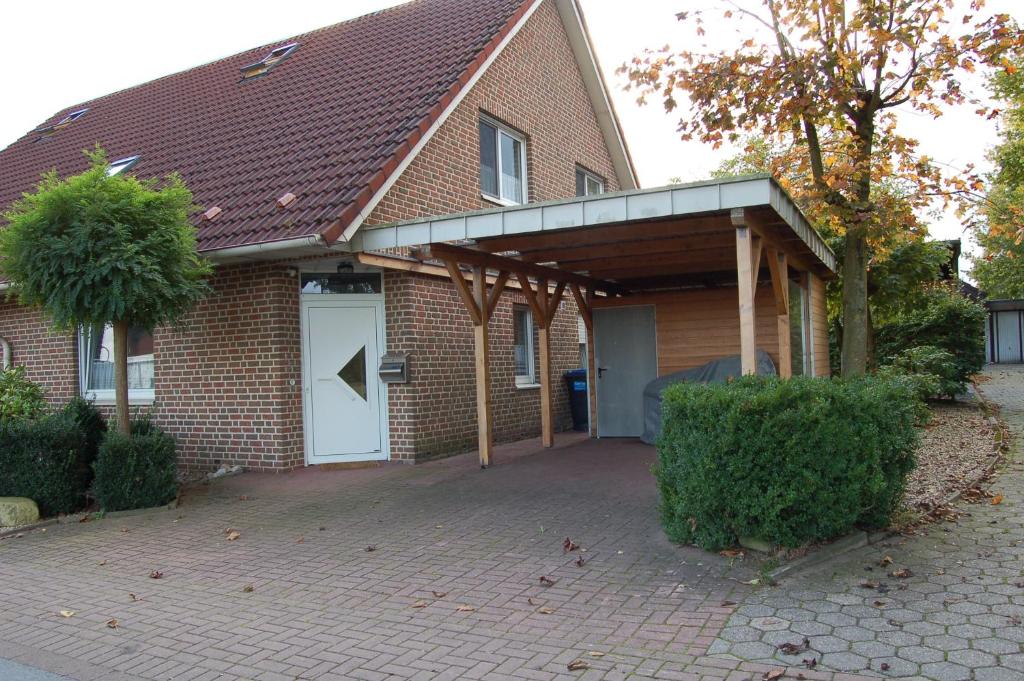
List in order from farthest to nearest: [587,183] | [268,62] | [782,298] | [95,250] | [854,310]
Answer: [587,183] → [268,62] → [854,310] → [782,298] → [95,250]

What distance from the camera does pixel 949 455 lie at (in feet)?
33.0

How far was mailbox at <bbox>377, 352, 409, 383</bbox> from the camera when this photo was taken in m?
10.6

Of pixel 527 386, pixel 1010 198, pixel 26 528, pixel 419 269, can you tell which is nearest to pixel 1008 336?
pixel 1010 198

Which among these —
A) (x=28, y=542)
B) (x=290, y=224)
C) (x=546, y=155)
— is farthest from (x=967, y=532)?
(x=546, y=155)

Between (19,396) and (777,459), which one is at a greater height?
(19,396)

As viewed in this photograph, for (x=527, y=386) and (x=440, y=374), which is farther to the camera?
(x=527, y=386)

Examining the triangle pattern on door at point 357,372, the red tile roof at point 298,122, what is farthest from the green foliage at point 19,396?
the triangle pattern on door at point 357,372

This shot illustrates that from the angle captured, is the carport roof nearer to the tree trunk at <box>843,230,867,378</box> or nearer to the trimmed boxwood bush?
the tree trunk at <box>843,230,867,378</box>

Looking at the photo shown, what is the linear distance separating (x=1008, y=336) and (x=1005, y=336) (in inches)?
4.6

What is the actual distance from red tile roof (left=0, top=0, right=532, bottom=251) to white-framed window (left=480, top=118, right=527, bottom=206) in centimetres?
135

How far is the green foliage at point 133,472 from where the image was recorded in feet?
27.7

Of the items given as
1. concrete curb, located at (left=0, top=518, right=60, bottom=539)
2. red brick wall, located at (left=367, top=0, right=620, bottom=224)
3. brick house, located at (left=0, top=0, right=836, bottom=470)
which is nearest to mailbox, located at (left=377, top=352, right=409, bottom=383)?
brick house, located at (left=0, top=0, right=836, bottom=470)

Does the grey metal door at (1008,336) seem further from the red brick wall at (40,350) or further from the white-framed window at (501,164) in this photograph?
the red brick wall at (40,350)

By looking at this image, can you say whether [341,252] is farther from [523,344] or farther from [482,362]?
[523,344]
